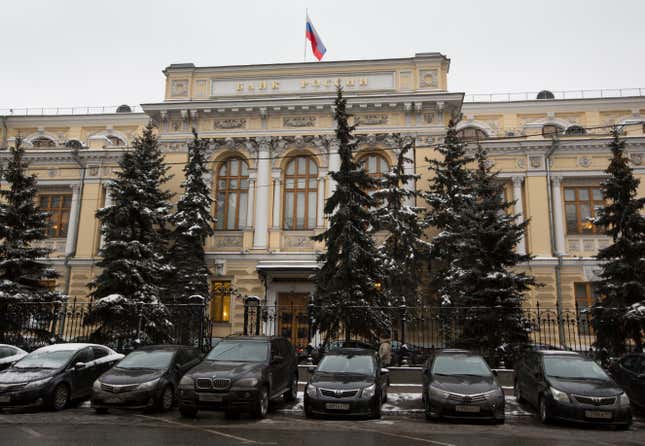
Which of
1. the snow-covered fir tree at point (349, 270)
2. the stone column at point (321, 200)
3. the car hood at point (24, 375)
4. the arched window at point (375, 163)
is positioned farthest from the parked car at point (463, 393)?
the arched window at point (375, 163)

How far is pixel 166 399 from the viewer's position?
459 inches

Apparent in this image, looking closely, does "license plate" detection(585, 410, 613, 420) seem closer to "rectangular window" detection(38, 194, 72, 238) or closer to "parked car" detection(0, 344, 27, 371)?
"parked car" detection(0, 344, 27, 371)

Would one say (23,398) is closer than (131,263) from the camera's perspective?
Yes

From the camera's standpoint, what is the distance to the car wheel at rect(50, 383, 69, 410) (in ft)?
38.4

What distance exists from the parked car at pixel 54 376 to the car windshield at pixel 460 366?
8335 mm

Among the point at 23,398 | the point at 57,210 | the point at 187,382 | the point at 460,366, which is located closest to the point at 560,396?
the point at 460,366

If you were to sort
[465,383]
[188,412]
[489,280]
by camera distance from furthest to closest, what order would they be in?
[489,280] < [465,383] < [188,412]

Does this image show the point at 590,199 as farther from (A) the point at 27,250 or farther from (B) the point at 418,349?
(A) the point at 27,250

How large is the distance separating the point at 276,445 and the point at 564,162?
85.8 ft

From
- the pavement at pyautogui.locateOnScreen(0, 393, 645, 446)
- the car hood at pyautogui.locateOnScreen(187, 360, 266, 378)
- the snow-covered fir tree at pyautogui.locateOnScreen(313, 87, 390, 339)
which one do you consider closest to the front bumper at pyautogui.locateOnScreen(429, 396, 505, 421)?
the pavement at pyautogui.locateOnScreen(0, 393, 645, 446)

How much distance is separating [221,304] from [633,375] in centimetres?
1946

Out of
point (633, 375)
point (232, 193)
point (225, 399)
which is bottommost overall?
point (225, 399)

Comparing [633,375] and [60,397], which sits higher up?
[633,375]

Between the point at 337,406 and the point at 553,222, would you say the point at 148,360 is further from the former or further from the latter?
the point at 553,222
